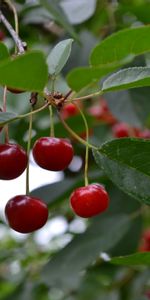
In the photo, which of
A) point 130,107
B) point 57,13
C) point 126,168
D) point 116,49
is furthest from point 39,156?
point 130,107

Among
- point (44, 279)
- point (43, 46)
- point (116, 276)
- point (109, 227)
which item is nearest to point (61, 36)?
point (43, 46)

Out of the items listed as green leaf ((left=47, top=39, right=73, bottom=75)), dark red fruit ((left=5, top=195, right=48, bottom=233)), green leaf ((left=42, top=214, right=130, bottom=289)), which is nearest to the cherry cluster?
dark red fruit ((left=5, top=195, right=48, bottom=233))

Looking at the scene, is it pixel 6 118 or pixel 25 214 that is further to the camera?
pixel 25 214

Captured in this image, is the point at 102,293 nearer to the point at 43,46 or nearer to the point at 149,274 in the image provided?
the point at 149,274

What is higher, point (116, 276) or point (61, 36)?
point (61, 36)

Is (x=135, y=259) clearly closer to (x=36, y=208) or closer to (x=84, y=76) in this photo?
(x=36, y=208)

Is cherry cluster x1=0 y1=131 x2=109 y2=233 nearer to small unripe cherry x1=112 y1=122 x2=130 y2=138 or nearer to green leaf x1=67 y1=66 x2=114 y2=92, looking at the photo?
green leaf x1=67 y1=66 x2=114 y2=92
